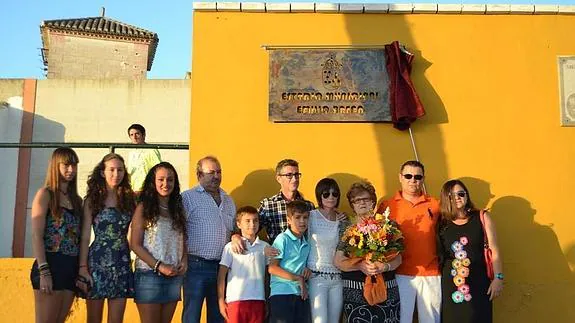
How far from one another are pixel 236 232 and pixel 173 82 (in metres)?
13.0

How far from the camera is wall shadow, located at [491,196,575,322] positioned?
5.62 m

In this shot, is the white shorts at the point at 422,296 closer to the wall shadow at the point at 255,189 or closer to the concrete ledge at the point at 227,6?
the wall shadow at the point at 255,189

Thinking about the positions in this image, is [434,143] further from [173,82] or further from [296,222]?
[173,82]

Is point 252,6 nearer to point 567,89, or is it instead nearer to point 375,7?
point 375,7

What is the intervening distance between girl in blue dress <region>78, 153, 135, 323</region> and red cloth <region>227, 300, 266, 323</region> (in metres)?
0.79

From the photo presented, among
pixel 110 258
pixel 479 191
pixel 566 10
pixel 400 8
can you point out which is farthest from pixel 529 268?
pixel 110 258

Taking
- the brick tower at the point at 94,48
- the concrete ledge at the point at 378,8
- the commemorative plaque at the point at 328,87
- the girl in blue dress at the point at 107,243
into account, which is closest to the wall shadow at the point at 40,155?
the brick tower at the point at 94,48

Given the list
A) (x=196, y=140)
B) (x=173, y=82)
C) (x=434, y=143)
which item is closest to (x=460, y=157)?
(x=434, y=143)

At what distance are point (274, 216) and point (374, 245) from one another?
963 mm

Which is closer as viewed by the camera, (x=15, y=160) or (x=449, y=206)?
(x=449, y=206)

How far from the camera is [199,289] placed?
15.6ft

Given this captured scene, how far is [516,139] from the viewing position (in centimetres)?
581

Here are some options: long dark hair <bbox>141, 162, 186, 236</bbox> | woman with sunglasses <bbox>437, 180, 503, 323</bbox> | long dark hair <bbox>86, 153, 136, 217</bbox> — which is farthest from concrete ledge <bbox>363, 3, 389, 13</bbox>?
long dark hair <bbox>86, 153, 136, 217</bbox>

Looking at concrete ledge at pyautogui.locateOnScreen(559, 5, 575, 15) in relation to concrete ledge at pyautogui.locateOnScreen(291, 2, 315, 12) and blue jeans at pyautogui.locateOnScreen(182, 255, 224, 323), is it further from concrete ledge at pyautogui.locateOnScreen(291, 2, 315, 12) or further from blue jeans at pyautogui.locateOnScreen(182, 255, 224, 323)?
blue jeans at pyautogui.locateOnScreen(182, 255, 224, 323)
